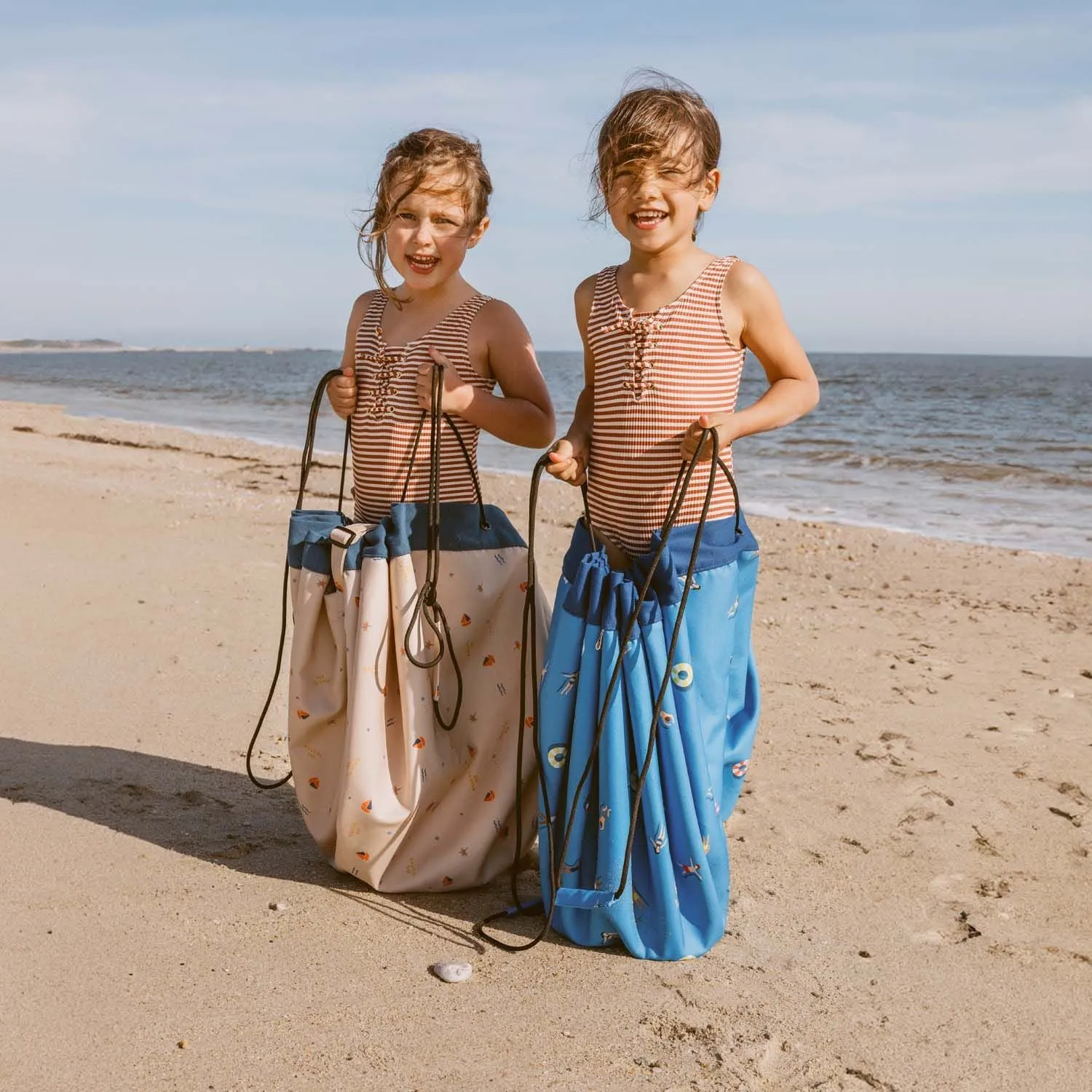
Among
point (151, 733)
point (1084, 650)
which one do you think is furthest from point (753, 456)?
point (151, 733)

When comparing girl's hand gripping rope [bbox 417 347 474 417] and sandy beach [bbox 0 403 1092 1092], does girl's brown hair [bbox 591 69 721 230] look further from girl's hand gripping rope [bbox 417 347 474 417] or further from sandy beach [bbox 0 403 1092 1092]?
sandy beach [bbox 0 403 1092 1092]

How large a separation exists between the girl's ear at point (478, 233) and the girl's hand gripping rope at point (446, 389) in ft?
1.04

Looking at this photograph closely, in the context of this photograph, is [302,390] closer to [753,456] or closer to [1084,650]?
[753,456]

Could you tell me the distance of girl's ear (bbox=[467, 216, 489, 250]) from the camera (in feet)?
9.58

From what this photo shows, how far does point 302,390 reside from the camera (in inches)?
1367

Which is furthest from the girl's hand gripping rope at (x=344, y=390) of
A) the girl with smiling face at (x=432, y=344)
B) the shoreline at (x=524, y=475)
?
the shoreline at (x=524, y=475)

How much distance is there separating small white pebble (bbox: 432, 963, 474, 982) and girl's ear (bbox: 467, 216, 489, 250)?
65.9 inches

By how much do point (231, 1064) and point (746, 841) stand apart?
166 centimetres

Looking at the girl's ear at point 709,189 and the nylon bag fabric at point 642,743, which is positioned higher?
the girl's ear at point 709,189

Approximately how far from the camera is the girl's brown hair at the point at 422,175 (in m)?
2.81

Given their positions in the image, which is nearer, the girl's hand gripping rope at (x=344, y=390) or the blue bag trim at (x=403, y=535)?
the blue bag trim at (x=403, y=535)

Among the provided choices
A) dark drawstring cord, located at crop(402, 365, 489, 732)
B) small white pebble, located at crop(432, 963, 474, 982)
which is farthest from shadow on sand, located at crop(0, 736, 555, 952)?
dark drawstring cord, located at crop(402, 365, 489, 732)

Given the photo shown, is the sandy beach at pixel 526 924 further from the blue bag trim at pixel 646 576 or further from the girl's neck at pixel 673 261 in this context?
the girl's neck at pixel 673 261

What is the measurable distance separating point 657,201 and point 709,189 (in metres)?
0.17
